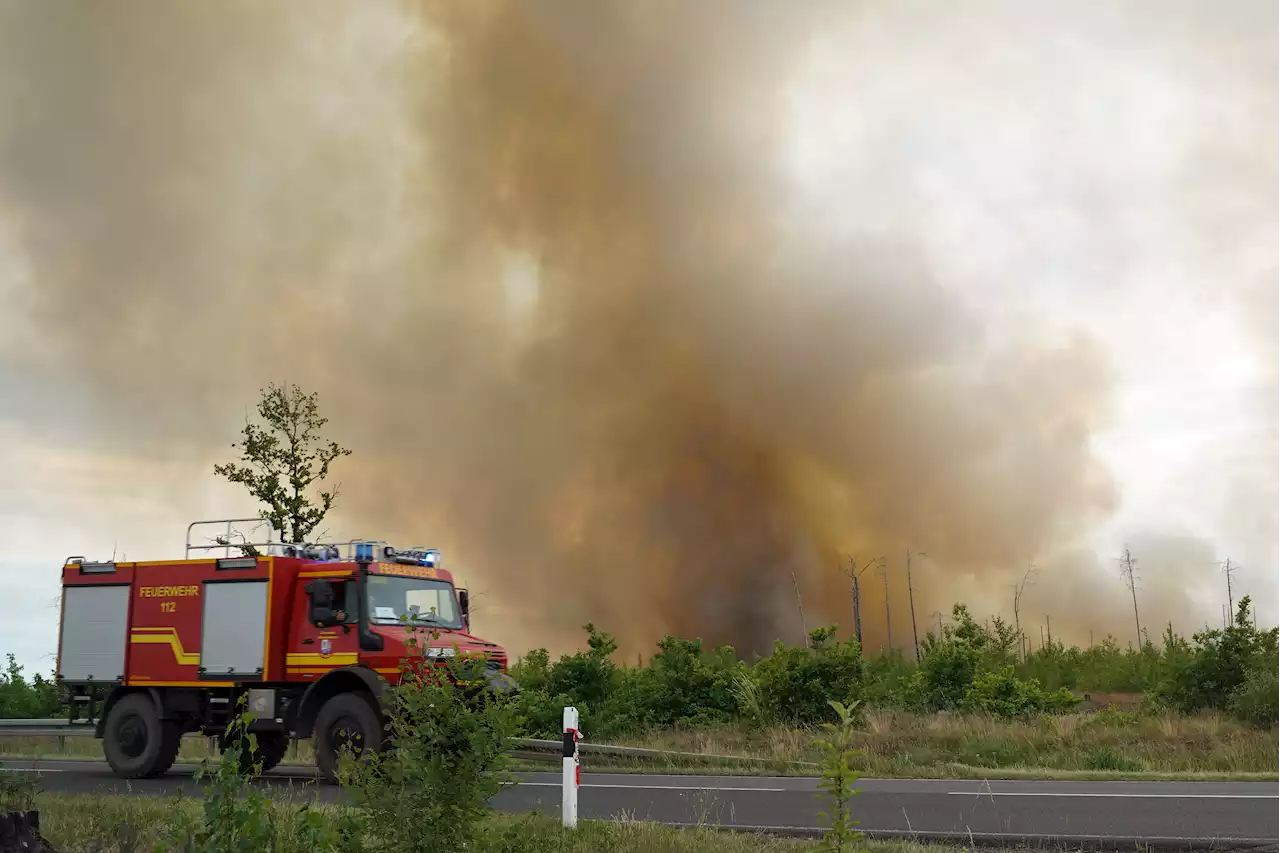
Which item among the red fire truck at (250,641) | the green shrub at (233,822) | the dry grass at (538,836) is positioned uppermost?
the red fire truck at (250,641)

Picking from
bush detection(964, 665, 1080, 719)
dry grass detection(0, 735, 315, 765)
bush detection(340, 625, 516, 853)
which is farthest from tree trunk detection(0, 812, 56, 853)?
bush detection(964, 665, 1080, 719)

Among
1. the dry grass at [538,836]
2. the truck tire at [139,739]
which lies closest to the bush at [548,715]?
the truck tire at [139,739]

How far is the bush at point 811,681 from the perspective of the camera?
21859mm

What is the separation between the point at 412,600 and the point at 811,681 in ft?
28.9

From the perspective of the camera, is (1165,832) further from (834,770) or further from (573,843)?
(834,770)

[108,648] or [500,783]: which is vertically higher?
[108,648]

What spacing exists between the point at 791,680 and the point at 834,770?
58.2 ft

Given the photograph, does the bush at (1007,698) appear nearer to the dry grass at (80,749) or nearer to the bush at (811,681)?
the bush at (811,681)

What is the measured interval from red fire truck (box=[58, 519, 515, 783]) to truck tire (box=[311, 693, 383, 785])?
0.02m

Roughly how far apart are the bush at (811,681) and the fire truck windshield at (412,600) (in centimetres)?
765

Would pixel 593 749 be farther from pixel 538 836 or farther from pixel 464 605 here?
pixel 538 836

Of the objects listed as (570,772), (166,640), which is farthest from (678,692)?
(570,772)

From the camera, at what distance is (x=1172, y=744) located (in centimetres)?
1900

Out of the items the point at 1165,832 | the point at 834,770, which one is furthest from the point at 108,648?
the point at 834,770
